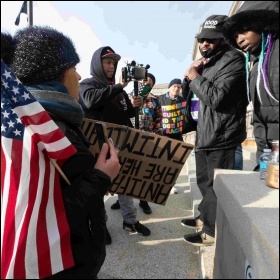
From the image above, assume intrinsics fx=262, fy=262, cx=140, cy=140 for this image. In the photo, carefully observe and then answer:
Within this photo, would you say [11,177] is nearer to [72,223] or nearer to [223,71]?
[72,223]

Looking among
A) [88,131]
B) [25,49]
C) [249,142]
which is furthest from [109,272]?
[249,142]

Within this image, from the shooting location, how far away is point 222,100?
188 centimetres

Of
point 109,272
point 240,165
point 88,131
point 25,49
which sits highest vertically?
point 25,49

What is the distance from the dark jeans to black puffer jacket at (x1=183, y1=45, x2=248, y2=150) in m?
0.07

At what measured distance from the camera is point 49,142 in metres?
0.86

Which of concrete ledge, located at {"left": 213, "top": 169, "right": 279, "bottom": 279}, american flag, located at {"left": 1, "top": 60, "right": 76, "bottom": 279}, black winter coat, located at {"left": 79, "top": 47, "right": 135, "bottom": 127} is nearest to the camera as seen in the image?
concrete ledge, located at {"left": 213, "top": 169, "right": 279, "bottom": 279}

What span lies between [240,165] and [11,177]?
1985mm

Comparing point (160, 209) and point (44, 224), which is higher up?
point (44, 224)

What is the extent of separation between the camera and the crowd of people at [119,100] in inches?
36.1

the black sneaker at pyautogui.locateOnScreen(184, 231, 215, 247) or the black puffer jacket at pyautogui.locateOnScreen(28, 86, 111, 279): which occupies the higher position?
the black puffer jacket at pyautogui.locateOnScreen(28, 86, 111, 279)

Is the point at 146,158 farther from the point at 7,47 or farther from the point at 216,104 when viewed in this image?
the point at 7,47

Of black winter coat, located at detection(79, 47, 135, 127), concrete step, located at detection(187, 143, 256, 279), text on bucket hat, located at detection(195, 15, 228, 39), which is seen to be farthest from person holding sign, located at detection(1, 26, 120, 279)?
text on bucket hat, located at detection(195, 15, 228, 39)

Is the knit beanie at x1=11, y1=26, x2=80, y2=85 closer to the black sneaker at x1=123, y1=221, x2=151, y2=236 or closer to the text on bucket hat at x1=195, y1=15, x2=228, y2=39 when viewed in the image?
the text on bucket hat at x1=195, y1=15, x2=228, y2=39

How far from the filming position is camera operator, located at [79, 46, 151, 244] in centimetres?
234
